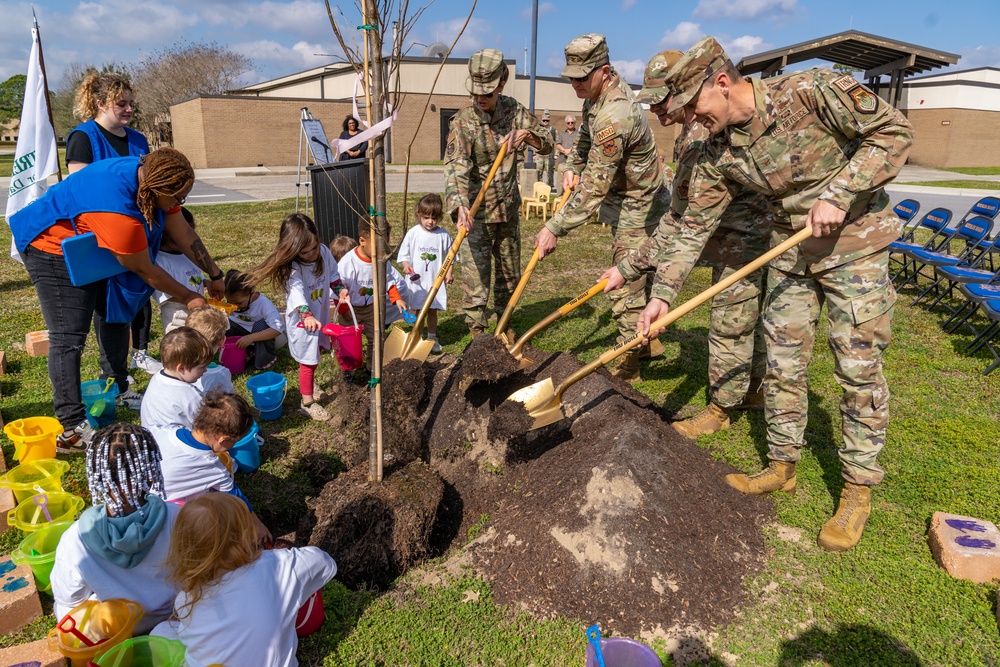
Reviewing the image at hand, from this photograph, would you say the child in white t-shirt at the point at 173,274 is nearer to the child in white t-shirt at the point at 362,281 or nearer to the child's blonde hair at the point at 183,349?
the child in white t-shirt at the point at 362,281

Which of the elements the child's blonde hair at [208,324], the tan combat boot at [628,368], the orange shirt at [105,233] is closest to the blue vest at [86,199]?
the orange shirt at [105,233]

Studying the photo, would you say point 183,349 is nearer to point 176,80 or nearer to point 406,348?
point 406,348

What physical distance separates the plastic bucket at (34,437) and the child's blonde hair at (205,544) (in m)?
2.07

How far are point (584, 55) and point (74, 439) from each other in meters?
4.04

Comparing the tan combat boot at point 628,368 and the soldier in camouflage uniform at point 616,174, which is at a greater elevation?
the soldier in camouflage uniform at point 616,174

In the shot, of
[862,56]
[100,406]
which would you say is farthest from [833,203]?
[862,56]

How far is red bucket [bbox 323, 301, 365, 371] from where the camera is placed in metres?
4.65

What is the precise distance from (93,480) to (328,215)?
5569 mm

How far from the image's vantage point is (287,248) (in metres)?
4.38

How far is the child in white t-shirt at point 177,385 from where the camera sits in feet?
10.3

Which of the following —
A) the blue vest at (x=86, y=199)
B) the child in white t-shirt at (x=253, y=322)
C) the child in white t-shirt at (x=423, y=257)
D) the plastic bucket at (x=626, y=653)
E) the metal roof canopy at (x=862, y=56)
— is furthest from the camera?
the metal roof canopy at (x=862, y=56)

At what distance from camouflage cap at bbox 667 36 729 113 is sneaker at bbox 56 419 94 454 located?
3.81m

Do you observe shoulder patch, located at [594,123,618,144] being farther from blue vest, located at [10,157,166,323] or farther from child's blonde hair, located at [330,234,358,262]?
blue vest, located at [10,157,166,323]

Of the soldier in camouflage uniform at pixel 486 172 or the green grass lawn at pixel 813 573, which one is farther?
the soldier in camouflage uniform at pixel 486 172
